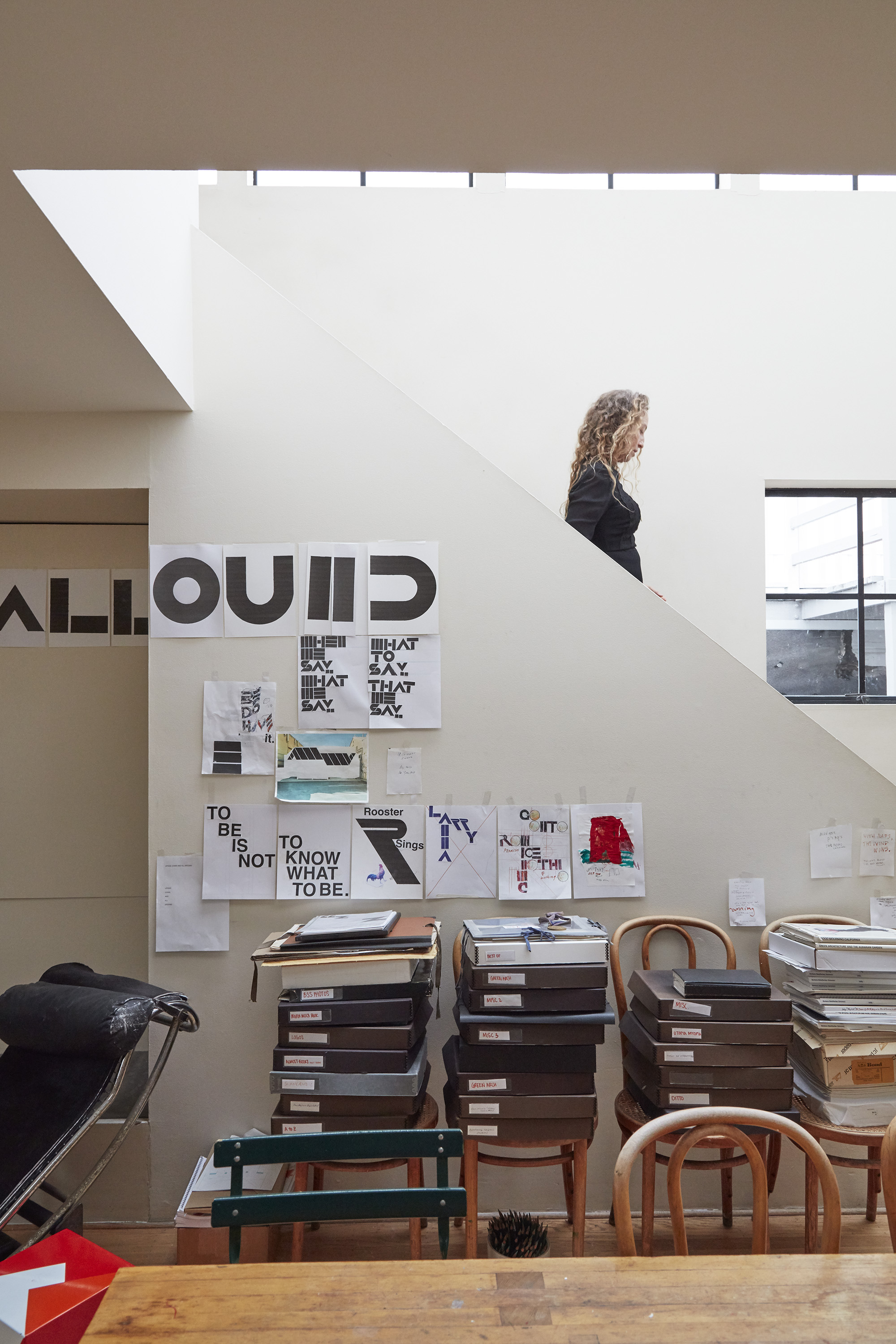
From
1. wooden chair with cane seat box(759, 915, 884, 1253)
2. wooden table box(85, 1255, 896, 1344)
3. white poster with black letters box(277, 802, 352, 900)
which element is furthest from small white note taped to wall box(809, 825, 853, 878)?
wooden table box(85, 1255, 896, 1344)

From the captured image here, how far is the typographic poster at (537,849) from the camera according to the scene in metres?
3.07

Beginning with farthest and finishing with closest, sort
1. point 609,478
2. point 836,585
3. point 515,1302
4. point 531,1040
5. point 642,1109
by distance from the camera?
point 836,585 < point 609,478 < point 642,1109 < point 531,1040 < point 515,1302

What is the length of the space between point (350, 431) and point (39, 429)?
105cm

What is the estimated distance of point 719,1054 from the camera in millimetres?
2625

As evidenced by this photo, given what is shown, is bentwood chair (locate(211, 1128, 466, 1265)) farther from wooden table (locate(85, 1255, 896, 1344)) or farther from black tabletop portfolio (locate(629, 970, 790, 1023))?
black tabletop portfolio (locate(629, 970, 790, 1023))

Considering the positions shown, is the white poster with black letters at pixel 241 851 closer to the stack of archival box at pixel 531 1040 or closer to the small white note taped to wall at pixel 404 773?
the small white note taped to wall at pixel 404 773

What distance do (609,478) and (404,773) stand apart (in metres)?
1.29

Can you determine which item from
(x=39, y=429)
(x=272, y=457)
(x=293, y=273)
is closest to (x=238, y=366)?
(x=272, y=457)

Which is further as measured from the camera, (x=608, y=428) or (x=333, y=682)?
(x=608, y=428)

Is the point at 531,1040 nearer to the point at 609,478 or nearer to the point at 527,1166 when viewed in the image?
the point at 527,1166

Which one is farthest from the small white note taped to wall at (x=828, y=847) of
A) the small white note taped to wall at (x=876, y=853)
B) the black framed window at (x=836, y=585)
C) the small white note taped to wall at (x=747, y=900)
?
the black framed window at (x=836, y=585)

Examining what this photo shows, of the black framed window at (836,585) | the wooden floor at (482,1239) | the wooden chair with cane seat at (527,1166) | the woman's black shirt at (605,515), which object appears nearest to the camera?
the wooden chair with cane seat at (527,1166)

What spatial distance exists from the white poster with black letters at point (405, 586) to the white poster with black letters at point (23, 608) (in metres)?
1.37

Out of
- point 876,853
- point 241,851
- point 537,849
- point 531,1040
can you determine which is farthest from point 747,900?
point 241,851
